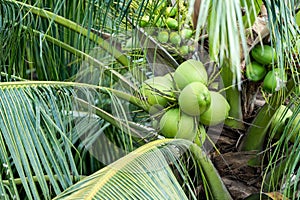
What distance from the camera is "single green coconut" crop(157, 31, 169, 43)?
150 cm

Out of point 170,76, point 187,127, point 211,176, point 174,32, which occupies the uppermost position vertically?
point 174,32

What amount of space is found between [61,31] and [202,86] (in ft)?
2.55

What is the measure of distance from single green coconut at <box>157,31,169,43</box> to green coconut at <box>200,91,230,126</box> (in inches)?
10.7

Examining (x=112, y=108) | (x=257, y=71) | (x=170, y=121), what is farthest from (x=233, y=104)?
(x=112, y=108)

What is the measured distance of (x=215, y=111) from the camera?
1.29 meters

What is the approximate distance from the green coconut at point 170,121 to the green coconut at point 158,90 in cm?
4

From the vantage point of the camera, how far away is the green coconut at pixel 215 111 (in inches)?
50.3

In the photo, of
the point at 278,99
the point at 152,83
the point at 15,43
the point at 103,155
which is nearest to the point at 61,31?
the point at 15,43

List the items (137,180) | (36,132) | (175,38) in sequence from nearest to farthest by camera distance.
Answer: (137,180) < (36,132) < (175,38)

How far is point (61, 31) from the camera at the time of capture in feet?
6.02

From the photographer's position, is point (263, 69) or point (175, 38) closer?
point (263, 69)

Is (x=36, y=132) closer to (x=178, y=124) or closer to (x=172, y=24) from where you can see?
(x=178, y=124)

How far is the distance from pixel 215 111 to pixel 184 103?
3.8 inches

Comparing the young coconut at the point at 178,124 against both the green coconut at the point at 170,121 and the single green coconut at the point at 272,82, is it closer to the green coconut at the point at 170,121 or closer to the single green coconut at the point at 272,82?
the green coconut at the point at 170,121
